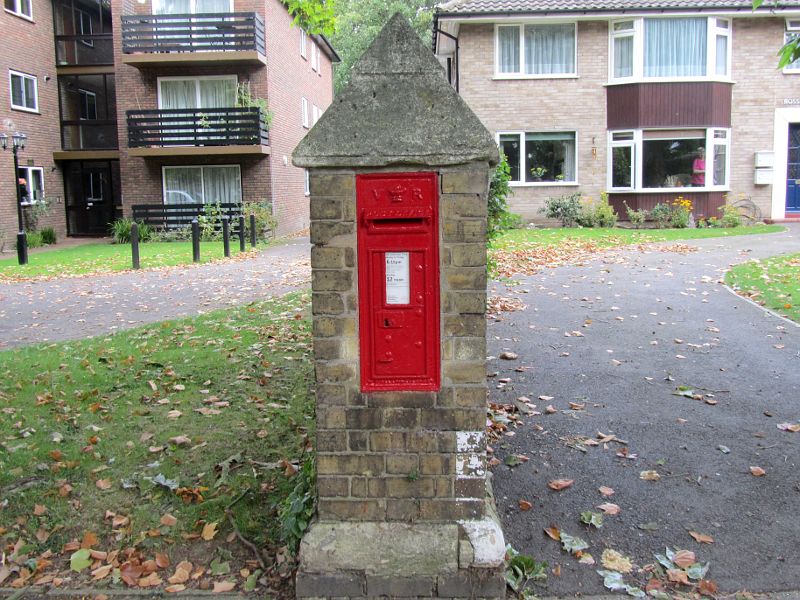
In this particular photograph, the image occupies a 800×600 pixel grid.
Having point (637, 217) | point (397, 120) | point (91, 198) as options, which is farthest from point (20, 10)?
point (397, 120)

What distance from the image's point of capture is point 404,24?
3258mm

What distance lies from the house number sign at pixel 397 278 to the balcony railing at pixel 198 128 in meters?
20.7

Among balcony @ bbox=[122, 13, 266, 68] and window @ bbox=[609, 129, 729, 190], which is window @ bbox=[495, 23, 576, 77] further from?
balcony @ bbox=[122, 13, 266, 68]

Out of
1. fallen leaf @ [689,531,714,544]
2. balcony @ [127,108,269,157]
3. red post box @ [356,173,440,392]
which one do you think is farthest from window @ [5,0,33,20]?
fallen leaf @ [689,531,714,544]

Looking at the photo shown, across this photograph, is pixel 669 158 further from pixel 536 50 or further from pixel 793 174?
pixel 536 50

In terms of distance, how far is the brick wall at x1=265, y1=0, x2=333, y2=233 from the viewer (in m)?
24.6

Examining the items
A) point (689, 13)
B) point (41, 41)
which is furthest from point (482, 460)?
point (41, 41)

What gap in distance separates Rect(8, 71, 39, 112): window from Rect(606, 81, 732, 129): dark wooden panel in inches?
726

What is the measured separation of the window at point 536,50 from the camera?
2305cm

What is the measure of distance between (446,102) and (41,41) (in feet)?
87.0

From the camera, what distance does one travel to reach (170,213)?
2402 centimetres

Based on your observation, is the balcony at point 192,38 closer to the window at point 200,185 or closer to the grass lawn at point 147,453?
the window at point 200,185

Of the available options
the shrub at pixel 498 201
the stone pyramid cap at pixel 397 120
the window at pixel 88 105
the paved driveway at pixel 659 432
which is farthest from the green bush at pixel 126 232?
the stone pyramid cap at pixel 397 120

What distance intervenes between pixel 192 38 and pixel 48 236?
7.68 m
